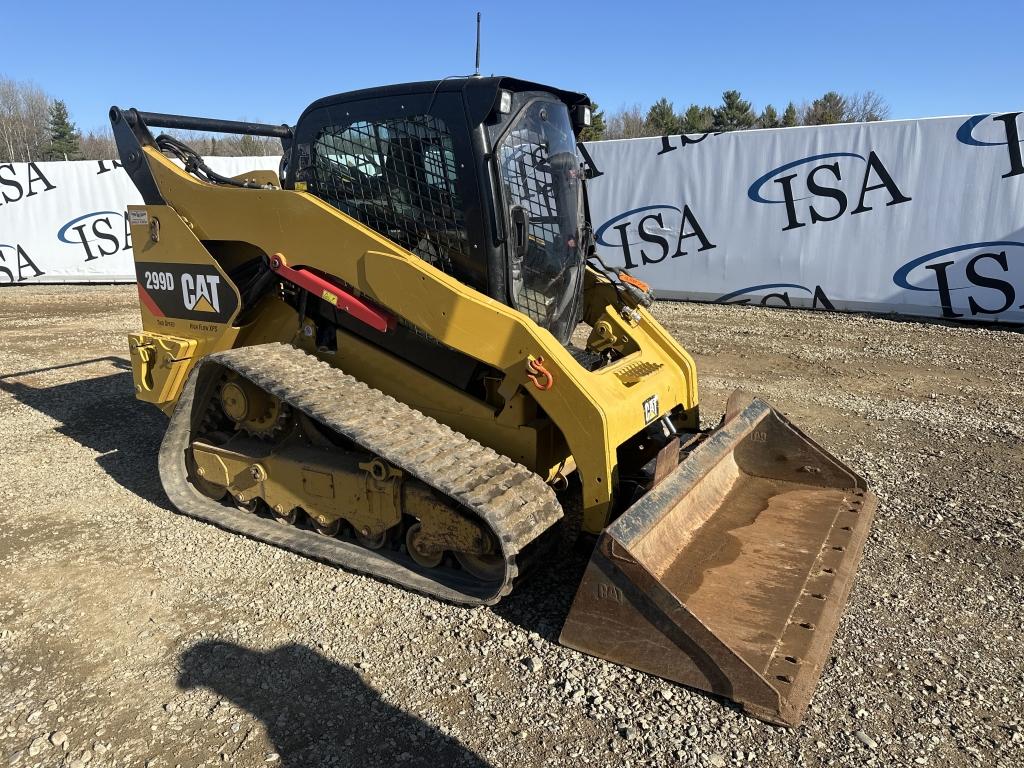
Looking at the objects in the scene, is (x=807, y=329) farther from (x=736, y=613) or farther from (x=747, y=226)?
(x=736, y=613)

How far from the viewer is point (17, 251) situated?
15602 mm

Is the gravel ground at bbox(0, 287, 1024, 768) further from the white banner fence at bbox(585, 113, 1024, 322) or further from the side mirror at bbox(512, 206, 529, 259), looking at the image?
the white banner fence at bbox(585, 113, 1024, 322)

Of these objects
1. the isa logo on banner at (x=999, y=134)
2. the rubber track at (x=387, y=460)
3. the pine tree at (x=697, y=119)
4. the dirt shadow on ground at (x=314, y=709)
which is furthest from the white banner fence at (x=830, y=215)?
the pine tree at (x=697, y=119)

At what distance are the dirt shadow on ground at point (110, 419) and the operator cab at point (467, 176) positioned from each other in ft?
7.65

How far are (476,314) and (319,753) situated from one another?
195cm

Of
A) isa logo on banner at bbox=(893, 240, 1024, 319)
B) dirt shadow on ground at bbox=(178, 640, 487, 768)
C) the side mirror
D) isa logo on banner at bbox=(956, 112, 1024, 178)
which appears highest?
isa logo on banner at bbox=(956, 112, 1024, 178)

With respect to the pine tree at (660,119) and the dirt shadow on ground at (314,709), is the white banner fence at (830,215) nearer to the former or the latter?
the dirt shadow on ground at (314,709)

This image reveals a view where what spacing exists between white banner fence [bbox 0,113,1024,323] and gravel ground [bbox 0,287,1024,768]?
20.3 feet

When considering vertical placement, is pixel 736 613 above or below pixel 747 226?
below

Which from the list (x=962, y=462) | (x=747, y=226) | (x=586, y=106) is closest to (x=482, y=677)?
(x=586, y=106)

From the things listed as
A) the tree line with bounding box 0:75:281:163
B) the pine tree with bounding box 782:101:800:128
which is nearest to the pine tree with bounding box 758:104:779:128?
the pine tree with bounding box 782:101:800:128

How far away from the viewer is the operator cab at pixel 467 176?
142 inches

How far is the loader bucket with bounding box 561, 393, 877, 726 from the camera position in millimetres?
2787

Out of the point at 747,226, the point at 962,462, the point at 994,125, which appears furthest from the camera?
the point at 747,226
